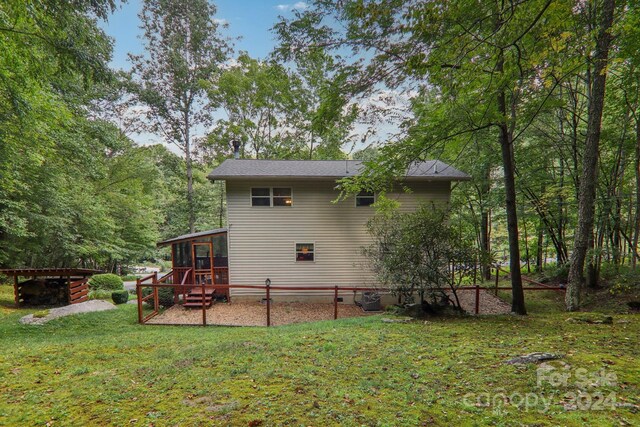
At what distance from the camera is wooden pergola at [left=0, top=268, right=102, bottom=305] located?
9102mm

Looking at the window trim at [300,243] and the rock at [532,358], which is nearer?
the rock at [532,358]

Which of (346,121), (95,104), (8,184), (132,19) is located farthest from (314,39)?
(95,104)

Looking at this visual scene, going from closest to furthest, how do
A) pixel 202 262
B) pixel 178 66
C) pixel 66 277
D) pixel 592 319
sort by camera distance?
pixel 592 319 < pixel 66 277 < pixel 202 262 < pixel 178 66

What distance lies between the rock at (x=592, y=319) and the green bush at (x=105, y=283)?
57.0ft

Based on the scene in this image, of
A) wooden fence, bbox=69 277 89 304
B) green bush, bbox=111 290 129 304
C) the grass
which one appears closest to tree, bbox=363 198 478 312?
the grass

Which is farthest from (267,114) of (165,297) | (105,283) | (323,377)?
(323,377)

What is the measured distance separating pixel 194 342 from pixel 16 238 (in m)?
13.8

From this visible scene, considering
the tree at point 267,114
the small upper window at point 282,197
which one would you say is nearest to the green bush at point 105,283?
the tree at point 267,114

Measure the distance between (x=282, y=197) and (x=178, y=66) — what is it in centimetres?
1063

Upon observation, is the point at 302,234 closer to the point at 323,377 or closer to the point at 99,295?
the point at 323,377

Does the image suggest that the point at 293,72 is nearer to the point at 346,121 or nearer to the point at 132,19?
the point at 132,19

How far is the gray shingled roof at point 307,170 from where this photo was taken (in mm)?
9570

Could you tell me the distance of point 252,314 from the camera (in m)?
8.68

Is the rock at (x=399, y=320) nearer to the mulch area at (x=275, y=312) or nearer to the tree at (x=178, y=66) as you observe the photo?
the mulch area at (x=275, y=312)
